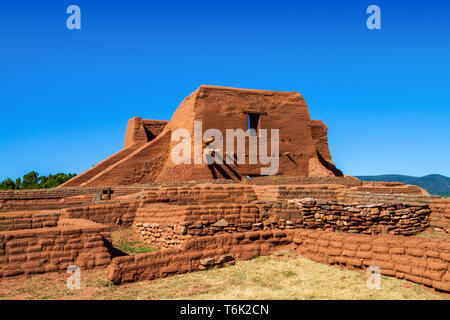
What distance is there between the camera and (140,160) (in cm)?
1967

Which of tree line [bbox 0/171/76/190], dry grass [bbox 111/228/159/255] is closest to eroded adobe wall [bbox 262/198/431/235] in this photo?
dry grass [bbox 111/228/159/255]

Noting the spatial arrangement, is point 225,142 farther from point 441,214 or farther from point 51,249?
point 51,249

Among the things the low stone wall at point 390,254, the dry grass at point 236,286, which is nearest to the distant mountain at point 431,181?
the low stone wall at point 390,254

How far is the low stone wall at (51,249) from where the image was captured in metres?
6.26

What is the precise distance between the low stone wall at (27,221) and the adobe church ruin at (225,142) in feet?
31.4

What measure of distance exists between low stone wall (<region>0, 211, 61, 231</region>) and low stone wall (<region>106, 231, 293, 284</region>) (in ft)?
8.79

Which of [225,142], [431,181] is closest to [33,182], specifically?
[225,142]

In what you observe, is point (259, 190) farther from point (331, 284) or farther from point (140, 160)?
point (140, 160)

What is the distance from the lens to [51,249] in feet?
21.9

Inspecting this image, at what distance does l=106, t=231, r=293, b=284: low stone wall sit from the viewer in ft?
20.2

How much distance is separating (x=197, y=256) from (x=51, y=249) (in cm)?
263

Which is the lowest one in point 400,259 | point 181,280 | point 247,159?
point 181,280
